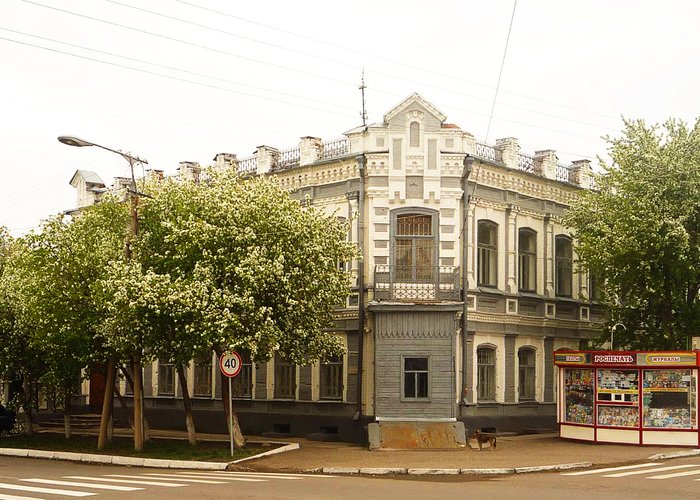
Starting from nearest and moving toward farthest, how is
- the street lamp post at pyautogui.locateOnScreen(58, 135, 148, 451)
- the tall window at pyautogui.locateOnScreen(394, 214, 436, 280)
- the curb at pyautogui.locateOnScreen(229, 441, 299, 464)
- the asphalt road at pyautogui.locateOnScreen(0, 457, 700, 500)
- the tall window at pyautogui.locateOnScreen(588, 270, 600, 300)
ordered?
the asphalt road at pyautogui.locateOnScreen(0, 457, 700, 500)
the curb at pyautogui.locateOnScreen(229, 441, 299, 464)
the street lamp post at pyautogui.locateOnScreen(58, 135, 148, 451)
the tall window at pyautogui.locateOnScreen(394, 214, 436, 280)
the tall window at pyautogui.locateOnScreen(588, 270, 600, 300)

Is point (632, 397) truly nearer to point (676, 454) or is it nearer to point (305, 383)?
point (676, 454)

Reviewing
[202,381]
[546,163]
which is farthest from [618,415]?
[202,381]

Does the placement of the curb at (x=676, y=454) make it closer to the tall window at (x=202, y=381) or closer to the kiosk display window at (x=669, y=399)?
the kiosk display window at (x=669, y=399)

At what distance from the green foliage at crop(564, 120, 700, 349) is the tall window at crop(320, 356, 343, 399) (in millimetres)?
8639

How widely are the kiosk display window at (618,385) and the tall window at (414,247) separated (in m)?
5.98

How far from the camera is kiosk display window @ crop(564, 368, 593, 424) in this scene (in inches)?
1096

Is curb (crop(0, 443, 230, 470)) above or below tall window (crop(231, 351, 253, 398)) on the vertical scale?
below

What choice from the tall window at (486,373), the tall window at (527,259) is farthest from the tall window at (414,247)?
the tall window at (527,259)

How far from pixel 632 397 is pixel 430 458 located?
22.5 ft

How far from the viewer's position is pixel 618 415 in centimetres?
2700

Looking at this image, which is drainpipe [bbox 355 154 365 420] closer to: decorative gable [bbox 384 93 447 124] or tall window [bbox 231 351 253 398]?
decorative gable [bbox 384 93 447 124]

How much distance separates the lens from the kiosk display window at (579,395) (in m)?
27.8

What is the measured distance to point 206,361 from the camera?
89.7 ft

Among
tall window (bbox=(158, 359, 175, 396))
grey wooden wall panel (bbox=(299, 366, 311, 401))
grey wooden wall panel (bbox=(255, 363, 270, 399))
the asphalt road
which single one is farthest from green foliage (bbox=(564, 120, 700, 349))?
tall window (bbox=(158, 359, 175, 396))
